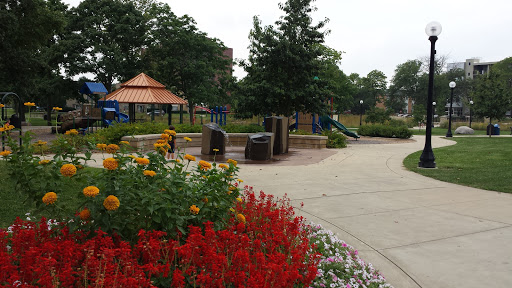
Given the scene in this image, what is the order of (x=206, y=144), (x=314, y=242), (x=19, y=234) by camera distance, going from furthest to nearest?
(x=206, y=144), (x=314, y=242), (x=19, y=234)

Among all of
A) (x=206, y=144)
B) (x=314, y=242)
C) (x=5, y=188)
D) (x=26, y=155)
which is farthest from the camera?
(x=206, y=144)

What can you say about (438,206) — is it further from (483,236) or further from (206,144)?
(206,144)

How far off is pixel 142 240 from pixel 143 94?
22.0m

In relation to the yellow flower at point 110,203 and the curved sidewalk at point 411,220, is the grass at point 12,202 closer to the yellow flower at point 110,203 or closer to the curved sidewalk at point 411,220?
the yellow flower at point 110,203

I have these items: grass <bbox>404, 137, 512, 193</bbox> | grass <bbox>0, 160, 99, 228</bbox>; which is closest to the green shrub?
grass <bbox>404, 137, 512, 193</bbox>

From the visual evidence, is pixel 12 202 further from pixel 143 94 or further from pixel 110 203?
pixel 143 94

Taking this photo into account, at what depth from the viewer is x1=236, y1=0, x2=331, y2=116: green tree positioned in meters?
19.1

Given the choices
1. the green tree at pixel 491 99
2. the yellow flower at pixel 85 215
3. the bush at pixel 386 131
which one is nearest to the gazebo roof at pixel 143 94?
the bush at pixel 386 131

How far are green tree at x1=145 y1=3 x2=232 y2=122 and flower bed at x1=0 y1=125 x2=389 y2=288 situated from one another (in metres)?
29.8

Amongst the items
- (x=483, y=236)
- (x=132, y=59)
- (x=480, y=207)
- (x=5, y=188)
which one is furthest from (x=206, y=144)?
(x=132, y=59)

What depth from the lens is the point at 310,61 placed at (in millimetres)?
19484

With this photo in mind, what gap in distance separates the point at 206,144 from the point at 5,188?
772 centimetres

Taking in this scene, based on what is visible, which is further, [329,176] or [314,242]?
[329,176]

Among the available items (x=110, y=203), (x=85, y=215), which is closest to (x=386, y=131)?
(x=85, y=215)
